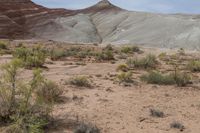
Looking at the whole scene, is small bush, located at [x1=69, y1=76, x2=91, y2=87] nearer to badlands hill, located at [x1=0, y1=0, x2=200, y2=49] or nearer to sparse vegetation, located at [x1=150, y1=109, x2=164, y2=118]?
sparse vegetation, located at [x1=150, y1=109, x2=164, y2=118]

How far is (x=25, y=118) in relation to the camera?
28.9ft

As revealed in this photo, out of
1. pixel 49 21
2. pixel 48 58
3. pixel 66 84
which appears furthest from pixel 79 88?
pixel 49 21

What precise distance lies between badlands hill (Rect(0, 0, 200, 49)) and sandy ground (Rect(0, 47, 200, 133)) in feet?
92.1

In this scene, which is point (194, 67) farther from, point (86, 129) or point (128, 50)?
point (86, 129)

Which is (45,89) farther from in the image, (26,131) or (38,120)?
(26,131)

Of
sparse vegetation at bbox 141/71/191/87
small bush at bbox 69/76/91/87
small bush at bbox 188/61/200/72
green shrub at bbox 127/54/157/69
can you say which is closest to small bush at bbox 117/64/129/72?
green shrub at bbox 127/54/157/69

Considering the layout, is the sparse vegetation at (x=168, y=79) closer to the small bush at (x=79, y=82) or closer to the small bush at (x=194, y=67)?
the small bush at (x=79, y=82)

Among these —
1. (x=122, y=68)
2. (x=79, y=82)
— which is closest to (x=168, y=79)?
(x=79, y=82)

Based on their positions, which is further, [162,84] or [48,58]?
[48,58]

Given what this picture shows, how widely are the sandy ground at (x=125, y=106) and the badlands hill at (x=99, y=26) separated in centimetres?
2806

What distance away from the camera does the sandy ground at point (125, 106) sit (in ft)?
32.3

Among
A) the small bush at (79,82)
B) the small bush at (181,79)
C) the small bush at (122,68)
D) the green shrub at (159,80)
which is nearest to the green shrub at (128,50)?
the small bush at (122,68)

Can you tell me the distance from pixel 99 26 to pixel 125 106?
44816 millimetres

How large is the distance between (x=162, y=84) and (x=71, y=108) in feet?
15.8
